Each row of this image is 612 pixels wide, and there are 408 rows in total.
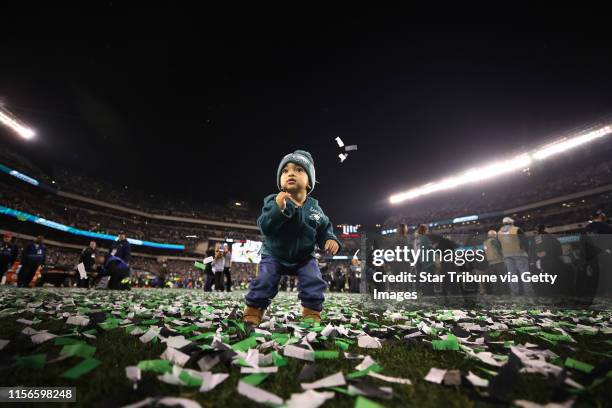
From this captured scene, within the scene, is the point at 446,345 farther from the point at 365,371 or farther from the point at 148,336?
the point at 148,336

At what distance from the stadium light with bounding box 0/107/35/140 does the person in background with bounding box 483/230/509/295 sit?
45422mm

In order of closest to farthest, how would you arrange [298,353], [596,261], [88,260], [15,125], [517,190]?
1. [298,353]
2. [596,261]
3. [88,260]
4. [15,125]
5. [517,190]

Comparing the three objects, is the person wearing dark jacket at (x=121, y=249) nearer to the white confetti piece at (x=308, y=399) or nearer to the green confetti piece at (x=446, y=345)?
the green confetti piece at (x=446, y=345)

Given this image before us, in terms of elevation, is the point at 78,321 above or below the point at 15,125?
below

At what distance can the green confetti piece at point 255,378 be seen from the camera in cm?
128

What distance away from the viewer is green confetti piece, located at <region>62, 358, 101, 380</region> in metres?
1.23

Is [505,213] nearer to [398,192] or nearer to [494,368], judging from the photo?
[398,192]

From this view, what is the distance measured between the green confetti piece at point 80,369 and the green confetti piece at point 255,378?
73cm

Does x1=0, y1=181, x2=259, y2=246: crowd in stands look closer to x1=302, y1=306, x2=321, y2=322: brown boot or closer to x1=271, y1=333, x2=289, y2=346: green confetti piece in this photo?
x1=302, y1=306, x2=321, y2=322: brown boot

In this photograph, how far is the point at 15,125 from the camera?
32094 mm

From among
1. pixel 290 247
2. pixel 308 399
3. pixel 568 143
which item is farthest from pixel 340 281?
pixel 568 143

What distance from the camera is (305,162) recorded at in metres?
3.54

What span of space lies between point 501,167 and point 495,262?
124ft

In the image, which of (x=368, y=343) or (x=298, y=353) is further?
(x=368, y=343)
